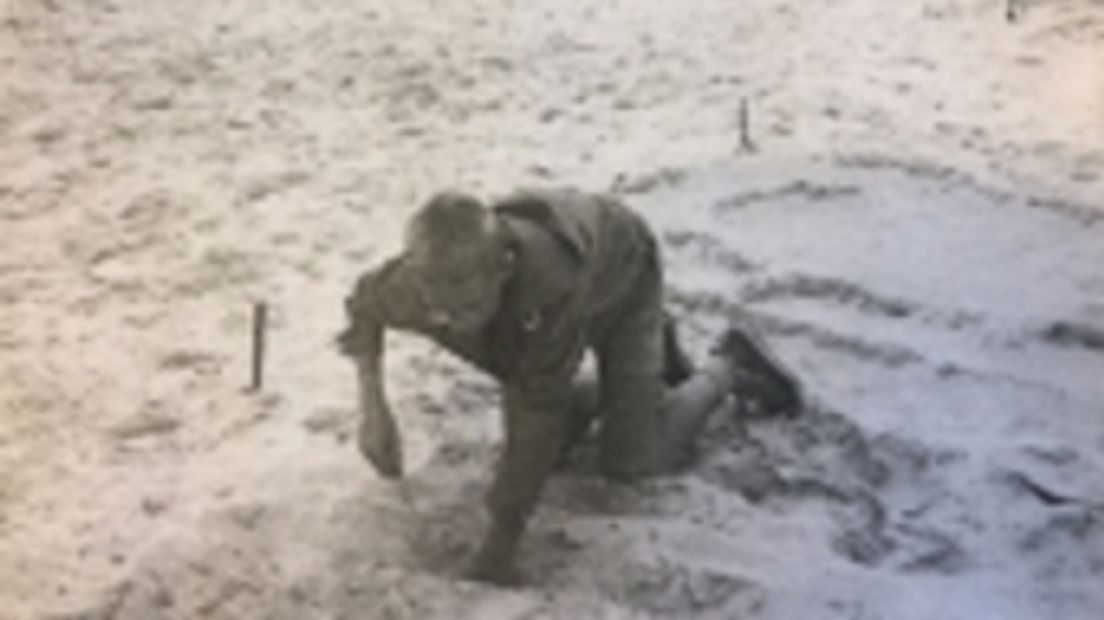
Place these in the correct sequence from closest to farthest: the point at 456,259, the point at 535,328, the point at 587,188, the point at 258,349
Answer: the point at 456,259 < the point at 535,328 < the point at 258,349 < the point at 587,188

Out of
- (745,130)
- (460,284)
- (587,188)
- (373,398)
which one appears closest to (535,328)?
(460,284)

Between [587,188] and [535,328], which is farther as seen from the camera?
[587,188]

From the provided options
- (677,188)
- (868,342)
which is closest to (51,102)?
(677,188)

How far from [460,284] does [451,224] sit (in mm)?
93

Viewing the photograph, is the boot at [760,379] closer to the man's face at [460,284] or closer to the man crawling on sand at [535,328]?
the man crawling on sand at [535,328]

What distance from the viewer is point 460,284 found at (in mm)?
2510

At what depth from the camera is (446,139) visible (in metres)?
4.99

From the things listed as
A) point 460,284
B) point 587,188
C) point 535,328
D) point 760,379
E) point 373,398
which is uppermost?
point 460,284

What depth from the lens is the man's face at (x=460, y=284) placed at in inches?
98.4

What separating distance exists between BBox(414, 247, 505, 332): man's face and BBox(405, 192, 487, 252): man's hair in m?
0.02

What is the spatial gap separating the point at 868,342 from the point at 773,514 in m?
0.86

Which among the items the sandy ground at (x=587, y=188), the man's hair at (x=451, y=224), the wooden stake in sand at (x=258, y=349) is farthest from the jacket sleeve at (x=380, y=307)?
the wooden stake in sand at (x=258, y=349)

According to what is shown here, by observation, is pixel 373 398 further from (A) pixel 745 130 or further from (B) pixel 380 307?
(A) pixel 745 130

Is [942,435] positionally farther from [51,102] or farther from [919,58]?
[51,102]
